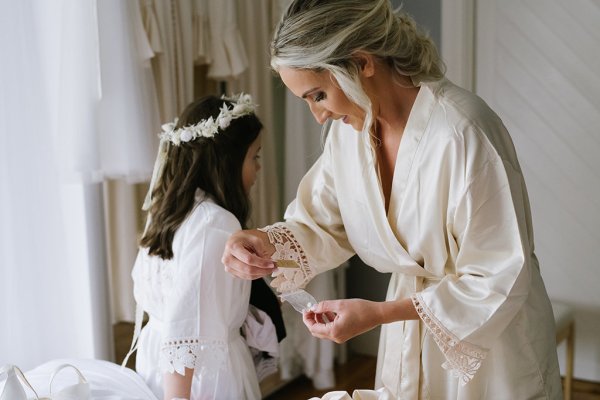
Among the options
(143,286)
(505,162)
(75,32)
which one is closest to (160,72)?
(75,32)

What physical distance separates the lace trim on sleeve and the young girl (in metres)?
0.13

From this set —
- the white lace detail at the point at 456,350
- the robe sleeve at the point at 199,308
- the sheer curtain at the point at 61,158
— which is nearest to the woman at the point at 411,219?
the white lace detail at the point at 456,350

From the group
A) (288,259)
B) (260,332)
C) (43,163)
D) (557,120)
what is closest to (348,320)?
(288,259)

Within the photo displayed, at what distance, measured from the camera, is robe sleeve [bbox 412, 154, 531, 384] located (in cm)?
123

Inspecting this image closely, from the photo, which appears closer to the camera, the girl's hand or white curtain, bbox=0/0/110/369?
the girl's hand

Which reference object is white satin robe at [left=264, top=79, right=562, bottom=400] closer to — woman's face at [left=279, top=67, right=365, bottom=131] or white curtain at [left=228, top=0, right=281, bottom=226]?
woman's face at [left=279, top=67, right=365, bottom=131]

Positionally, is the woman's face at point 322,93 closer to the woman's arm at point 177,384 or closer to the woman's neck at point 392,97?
the woman's neck at point 392,97

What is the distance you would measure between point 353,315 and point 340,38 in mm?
500

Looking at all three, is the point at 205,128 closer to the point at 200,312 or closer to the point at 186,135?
the point at 186,135


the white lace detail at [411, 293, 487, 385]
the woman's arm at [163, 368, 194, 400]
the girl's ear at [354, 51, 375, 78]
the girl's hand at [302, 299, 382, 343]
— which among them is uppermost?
the girl's ear at [354, 51, 375, 78]

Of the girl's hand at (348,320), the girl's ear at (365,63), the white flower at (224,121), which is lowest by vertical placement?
the girl's hand at (348,320)

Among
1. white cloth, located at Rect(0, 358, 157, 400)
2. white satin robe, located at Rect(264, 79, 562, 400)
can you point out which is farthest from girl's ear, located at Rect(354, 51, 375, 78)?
white cloth, located at Rect(0, 358, 157, 400)

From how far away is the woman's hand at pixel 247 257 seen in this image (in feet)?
4.58

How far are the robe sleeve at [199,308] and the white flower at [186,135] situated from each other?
0.24 meters
